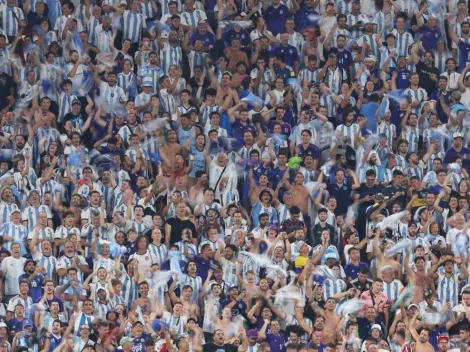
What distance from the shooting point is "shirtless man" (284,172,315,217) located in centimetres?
2820

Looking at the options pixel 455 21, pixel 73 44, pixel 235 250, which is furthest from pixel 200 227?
pixel 455 21

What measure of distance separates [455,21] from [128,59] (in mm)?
5449

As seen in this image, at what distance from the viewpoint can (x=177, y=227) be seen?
89.9 ft

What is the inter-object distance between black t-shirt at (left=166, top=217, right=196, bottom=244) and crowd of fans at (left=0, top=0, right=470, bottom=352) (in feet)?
0.09

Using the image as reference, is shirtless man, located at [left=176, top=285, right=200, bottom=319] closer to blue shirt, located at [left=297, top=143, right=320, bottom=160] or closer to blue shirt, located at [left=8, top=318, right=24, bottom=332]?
blue shirt, located at [left=8, top=318, right=24, bottom=332]

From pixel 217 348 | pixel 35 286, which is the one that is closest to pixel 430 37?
pixel 217 348

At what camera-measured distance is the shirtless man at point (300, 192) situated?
28203mm

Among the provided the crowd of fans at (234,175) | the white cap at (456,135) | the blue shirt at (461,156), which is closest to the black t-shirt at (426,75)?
the crowd of fans at (234,175)

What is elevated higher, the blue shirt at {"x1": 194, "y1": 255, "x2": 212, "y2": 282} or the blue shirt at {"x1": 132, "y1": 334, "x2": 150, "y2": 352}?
the blue shirt at {"x1": 194, "y1": 255, "x2": 212, "y2": 282}

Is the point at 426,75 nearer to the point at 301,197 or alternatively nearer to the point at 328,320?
the point at 301,197

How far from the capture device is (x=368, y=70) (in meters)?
30.7

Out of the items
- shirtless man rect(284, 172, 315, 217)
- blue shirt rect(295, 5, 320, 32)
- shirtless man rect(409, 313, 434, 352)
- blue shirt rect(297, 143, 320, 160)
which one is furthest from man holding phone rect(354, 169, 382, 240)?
blue shirt rect(295, 5, 320, 32)

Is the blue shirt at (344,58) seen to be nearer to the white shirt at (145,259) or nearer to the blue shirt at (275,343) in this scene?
the white shirt at (145,259)

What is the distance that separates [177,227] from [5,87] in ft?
13.5
